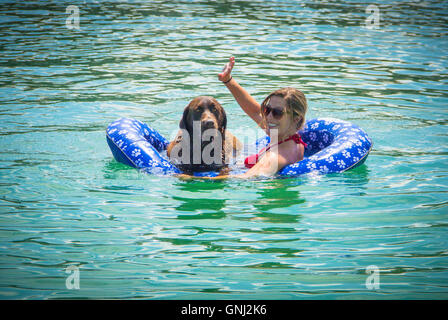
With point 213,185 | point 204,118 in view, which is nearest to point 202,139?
point 204,118

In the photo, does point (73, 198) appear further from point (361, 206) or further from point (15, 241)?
point (361, 206)

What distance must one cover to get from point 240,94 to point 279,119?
2.24ft

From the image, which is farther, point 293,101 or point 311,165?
point 311,165

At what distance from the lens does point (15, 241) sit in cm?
447

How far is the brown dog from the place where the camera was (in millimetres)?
5727

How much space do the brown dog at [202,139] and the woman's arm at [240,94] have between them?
0.94 ft

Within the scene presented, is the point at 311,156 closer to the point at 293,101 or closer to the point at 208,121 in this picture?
the point at 293,101

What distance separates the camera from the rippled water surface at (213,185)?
3.97m

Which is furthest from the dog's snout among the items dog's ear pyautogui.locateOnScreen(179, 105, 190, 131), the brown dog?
dog's ear pyautogui.locateOnScreen(179, 105, 190, 131)

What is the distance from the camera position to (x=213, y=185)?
5.70m

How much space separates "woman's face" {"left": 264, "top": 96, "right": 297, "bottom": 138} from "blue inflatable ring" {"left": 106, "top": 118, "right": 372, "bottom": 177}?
36 cm

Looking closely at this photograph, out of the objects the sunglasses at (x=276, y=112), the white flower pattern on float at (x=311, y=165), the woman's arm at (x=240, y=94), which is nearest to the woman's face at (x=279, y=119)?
the sunglasses at (x=276, y=112)

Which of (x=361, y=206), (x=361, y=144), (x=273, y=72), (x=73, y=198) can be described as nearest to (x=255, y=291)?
(x=361, y=206)
